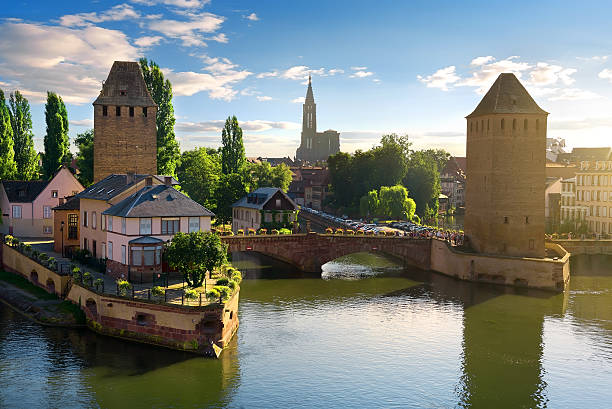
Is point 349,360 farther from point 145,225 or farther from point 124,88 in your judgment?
point 124,88

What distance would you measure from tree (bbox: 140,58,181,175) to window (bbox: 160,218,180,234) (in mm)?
37876

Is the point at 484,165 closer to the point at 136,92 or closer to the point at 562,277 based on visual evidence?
the point at 562,277

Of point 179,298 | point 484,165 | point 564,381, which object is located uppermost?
point 484,165

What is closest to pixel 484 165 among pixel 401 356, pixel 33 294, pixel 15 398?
pixel 401 356

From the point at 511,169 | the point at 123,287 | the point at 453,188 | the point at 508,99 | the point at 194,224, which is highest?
the point at 508,99

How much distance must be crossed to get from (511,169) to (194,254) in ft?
133

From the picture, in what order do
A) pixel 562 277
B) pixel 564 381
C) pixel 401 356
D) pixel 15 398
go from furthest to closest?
pixel 562 277 < pixel 401 356 < pixel 564 381 < pixel 15 398

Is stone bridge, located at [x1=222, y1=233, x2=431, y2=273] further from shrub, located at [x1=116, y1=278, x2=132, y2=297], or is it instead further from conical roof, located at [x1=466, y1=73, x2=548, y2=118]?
A: shrub, located at [x1=116, y1=278, x2=132, y2=297]

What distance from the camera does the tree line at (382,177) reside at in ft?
422

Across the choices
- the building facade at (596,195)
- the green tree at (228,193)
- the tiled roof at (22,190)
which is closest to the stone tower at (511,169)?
the building facade at (596,195)

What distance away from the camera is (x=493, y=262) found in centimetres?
6969

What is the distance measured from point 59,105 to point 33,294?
47.6 metres

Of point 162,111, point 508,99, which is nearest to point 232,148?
point 162,111

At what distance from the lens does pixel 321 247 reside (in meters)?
75.9
